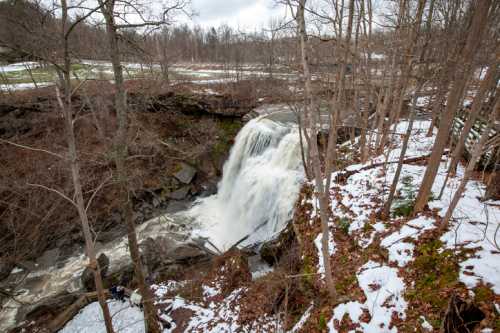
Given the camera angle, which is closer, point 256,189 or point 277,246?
point 277,246

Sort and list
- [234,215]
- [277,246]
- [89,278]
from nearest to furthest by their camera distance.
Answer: [277,246] < [89,278] < [234,215]

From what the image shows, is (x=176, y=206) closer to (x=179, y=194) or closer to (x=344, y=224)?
(x=179, y=194)

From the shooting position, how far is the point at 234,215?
12547mm

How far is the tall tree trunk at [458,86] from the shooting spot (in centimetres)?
368

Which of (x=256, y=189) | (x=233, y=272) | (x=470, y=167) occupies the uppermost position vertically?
(x=470, y=167)

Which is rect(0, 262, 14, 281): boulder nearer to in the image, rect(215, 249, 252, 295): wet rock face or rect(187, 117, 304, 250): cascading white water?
rect(187, 117, 304, 250): cascading white water

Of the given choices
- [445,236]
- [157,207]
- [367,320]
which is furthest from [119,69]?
[157,207]

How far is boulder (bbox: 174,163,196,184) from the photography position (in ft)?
49.4

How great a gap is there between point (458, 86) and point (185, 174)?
13.4 m

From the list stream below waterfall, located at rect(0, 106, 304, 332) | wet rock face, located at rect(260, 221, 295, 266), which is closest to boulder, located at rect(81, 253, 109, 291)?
stream below waterfall, located at rect(0, 106, 304, 332)

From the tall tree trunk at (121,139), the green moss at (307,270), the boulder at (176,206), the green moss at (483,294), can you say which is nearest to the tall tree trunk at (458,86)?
the green moss at (483,294)

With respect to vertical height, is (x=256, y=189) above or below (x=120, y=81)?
below

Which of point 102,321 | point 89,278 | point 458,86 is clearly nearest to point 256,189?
point 89,278

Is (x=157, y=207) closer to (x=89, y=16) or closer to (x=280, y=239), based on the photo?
(x=280, y=239)
